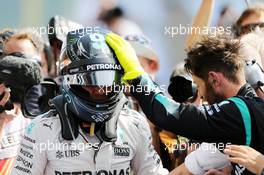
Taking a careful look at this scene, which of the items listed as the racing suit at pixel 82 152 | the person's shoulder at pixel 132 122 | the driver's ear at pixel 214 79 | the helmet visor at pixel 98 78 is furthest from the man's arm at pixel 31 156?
the driver's ear at pixel 214 79

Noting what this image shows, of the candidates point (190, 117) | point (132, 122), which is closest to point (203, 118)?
point (190, 117)

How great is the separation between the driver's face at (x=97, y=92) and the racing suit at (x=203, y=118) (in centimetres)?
29

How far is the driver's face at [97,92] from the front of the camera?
8.35ft

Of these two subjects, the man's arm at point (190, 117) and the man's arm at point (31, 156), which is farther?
the man's arm at point (31, 156)

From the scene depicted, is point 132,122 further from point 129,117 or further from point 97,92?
point 97,92

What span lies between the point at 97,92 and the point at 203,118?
0.54 metres

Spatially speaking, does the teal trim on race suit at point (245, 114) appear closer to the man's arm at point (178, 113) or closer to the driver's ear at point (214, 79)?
the man's arm at point (178, 113)

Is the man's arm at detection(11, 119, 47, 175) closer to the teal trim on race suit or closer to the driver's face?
the driver's face

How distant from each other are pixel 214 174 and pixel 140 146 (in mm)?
358

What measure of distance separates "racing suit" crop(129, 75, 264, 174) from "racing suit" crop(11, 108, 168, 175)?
0.37 m

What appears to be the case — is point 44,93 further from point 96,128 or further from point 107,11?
point 107,11

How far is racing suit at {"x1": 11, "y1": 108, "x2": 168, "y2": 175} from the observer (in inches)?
97.7

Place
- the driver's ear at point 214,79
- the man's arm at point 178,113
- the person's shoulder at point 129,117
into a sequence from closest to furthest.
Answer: the man's arm at point 178,113, the driver's ear at point 214,79, the person's shoulder at point 129,117

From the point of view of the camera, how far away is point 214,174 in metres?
2.49
